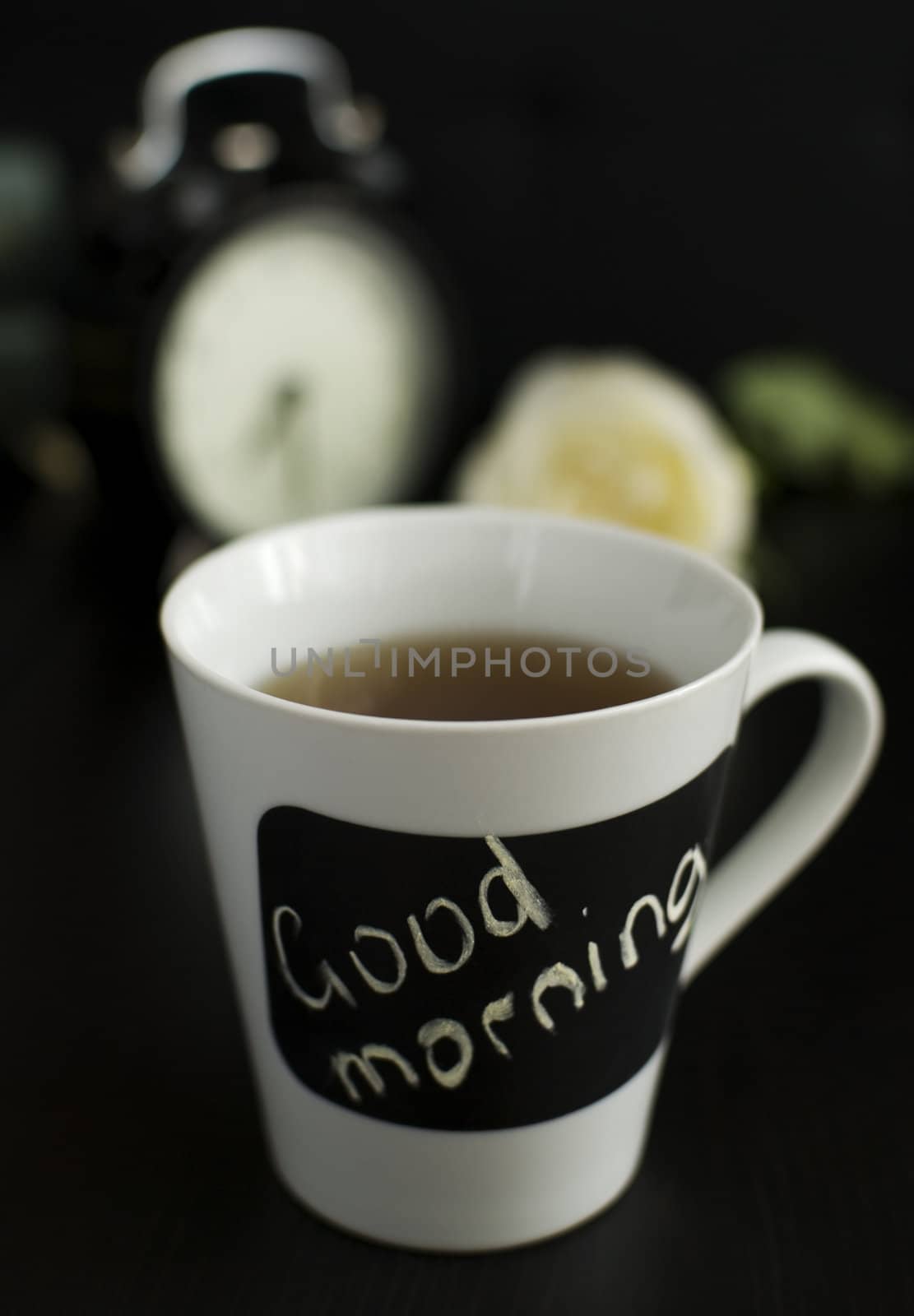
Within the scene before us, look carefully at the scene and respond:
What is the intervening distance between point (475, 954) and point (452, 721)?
0.08 m

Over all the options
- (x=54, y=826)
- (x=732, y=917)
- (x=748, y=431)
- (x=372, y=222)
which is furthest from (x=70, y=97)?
(x=732, y=917)

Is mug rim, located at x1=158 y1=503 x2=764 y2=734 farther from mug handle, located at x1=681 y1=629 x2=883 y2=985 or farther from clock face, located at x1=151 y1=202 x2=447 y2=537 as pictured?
clock face, located at x1=151 y1=202 x2=447 y2=537

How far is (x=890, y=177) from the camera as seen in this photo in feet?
3.37


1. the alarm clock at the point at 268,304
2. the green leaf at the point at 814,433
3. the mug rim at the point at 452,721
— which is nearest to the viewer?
the mug rim at the point at 452,721

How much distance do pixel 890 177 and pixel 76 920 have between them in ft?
A: 2.88

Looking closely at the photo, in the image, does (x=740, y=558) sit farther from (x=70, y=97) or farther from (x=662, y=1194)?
(x=70, y=97)

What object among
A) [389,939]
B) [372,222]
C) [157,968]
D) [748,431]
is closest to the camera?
[389,939]

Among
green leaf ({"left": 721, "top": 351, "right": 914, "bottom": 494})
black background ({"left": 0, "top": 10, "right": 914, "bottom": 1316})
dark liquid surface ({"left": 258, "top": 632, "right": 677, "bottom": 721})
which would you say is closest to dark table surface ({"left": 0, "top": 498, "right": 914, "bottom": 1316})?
black background ({"left": 0, "top": 10, "right": 914, "bottom": 1316})

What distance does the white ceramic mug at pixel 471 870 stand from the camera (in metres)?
0.28

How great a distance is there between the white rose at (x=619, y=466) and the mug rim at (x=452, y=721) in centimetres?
31

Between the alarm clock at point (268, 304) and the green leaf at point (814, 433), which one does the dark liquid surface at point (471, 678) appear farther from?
the green leaf at point (814, 433)

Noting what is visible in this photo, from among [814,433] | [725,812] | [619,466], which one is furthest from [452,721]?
[814,433]

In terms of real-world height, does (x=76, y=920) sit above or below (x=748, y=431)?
above

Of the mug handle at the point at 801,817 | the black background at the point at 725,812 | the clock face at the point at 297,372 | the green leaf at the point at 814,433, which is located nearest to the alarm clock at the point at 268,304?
the clock face at the point at 297,372
